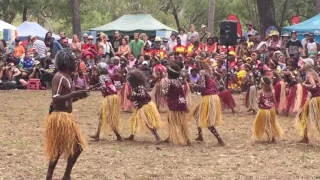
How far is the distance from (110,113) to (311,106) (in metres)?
3.16

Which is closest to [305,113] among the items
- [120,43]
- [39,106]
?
[39,106]

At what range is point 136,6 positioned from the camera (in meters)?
49.6

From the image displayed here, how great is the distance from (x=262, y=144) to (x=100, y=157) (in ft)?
8.90

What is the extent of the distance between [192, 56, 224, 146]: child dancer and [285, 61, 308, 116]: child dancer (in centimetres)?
347

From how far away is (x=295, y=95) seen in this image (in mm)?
13188

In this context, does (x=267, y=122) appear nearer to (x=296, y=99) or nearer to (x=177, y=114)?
(x=177, y=114)

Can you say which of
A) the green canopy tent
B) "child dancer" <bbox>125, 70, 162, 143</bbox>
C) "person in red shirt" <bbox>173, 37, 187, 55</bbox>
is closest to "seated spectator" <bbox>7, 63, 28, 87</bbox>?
"person in red shirt" <bbox>173, 37, 187, 55</bbox>

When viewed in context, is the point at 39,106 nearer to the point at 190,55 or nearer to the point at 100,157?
the point at 190,55

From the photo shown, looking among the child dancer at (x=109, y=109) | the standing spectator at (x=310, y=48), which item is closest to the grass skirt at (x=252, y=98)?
the standing spectator at (x=310, y=48)

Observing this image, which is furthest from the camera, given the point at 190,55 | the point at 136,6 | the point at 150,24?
the point at 136,6

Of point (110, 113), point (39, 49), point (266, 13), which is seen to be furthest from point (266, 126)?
point (266, 13)

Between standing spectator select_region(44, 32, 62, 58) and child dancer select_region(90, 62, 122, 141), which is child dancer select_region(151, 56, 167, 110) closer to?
child dancer select_region(90, 62, 122, 141)

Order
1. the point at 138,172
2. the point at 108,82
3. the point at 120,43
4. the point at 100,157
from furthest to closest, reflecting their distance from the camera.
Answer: the point at 120,43
the point at 108,82
the point at 100,157
the point at 138,172

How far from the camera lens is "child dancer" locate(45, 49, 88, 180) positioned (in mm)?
6895
